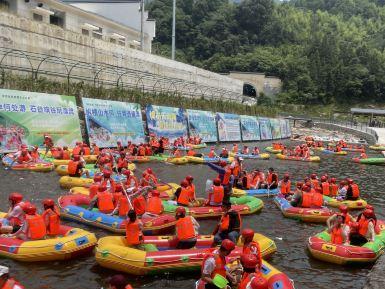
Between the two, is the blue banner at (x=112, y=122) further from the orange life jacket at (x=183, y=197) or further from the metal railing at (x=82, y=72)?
the orange life jacket at (x=183, y=197)

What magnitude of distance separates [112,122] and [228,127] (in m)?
19.8

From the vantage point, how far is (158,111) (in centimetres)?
3825

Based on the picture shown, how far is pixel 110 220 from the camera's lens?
13609 mm

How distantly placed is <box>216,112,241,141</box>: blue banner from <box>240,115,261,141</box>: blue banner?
1.18 meters

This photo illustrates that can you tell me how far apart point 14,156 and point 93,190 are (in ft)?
30.5

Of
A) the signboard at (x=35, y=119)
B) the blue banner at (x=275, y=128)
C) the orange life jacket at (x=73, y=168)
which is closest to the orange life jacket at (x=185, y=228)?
the orange life jacket at (x=73, y=168)

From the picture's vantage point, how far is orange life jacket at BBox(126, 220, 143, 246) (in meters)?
11.1

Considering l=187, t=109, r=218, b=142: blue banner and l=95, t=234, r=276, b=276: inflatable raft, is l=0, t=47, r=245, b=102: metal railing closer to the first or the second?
l=187, t=109, r=218, b=142: blue banner

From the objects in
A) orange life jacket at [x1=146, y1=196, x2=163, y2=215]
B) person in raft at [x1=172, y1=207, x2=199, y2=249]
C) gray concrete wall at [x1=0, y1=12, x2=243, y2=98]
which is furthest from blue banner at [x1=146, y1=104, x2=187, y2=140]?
person in raft at [x1=172, y1=207, x2=199, y2=249]

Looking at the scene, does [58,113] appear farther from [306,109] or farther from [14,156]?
[306,109]

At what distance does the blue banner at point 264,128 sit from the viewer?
57.5 metres

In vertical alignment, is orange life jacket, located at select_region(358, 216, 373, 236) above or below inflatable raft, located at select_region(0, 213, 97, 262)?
above

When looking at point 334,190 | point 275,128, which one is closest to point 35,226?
point 334,190

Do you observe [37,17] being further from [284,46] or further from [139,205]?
[284,46]
